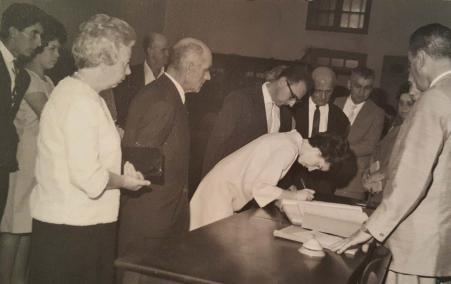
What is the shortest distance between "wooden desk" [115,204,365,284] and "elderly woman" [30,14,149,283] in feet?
0.85

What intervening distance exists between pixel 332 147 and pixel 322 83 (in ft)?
5.34

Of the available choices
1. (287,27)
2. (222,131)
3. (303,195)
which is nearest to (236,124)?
(222,131)

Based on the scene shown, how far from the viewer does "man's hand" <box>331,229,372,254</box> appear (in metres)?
1.78

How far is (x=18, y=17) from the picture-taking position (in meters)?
2.16

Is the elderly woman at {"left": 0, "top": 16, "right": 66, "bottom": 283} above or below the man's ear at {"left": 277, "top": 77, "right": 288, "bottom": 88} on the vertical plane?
below

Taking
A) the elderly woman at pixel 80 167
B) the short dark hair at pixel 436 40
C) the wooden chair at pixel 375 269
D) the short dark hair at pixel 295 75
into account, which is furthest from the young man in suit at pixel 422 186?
the short dark hair at pixel 295 75

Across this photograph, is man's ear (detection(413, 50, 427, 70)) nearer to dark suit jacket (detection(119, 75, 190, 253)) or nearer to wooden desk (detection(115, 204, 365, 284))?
wooden desk (detection(115, 204, 365, 284))

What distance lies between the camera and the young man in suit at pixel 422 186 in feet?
5.64

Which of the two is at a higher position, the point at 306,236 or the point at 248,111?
the point at 248,111

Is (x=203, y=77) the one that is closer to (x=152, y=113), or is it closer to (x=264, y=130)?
(x=152, y=113)

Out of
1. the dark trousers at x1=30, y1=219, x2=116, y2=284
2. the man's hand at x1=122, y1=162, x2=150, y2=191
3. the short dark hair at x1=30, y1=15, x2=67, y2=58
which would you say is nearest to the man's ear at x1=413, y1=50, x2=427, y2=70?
the man's hand at x1=122, y1=162, x2=150, y2=191

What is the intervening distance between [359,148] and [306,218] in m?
2.04

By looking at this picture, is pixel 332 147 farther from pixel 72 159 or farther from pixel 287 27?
pixel 287 27

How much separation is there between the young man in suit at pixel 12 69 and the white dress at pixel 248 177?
3.29 feet
